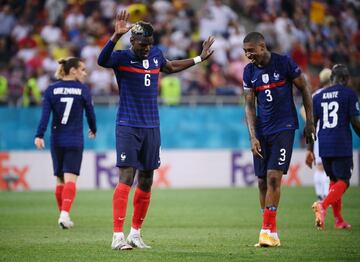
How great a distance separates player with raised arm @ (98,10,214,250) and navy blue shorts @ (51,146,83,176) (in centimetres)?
367

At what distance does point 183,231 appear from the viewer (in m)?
13.7

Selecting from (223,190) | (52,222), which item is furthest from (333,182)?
(223,190)

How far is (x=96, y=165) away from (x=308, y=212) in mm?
9364

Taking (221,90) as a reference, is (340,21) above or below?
above

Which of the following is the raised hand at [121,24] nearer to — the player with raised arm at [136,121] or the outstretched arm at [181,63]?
the player with raised arm at [136,121]

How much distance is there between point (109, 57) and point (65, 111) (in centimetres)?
422

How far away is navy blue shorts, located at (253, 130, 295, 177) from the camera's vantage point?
1148 cm

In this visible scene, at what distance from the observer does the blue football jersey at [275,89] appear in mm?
11500

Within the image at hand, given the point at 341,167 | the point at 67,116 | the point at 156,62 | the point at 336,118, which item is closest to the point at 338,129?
the point at 336,118

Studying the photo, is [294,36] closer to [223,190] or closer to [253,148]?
[223,190]

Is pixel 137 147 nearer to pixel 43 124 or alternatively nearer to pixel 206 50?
pixel 206 50

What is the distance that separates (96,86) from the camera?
26922mm

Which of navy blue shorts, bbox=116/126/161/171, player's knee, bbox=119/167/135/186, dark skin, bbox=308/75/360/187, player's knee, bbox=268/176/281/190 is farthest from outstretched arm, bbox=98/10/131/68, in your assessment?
dark skin, bbox=308/75/360/187

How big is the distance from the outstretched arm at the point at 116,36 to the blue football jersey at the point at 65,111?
403 cm
